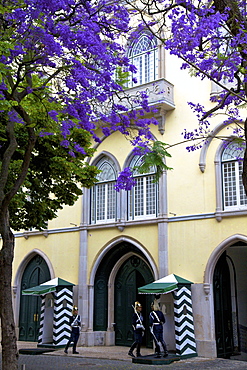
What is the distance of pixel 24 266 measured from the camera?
906 inches

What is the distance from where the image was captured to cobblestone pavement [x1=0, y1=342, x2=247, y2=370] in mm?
13984

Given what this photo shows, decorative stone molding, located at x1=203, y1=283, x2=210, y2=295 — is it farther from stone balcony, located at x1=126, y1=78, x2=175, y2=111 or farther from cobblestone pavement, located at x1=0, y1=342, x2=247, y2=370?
stone balcony, located at x1=126, y1=78, x2=175, y2=111

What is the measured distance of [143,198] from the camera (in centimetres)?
1934

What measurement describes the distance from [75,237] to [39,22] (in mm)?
13403

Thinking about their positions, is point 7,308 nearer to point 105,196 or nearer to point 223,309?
point 223,309

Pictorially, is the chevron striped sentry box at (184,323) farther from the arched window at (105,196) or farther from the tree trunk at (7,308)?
the tree trunk at (7,308)

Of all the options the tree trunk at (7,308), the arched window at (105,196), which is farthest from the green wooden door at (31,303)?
the tree trunk at (7,308)

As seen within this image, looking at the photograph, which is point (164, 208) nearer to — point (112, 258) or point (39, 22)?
point (112, 258)

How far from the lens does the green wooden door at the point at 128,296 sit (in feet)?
64.0

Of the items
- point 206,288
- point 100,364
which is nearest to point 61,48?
point 100,364

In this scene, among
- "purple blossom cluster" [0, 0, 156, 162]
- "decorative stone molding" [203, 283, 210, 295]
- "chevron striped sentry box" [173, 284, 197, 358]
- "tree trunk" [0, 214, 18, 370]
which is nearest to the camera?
"purple blossom cluster" [0, 0, 156, 162]

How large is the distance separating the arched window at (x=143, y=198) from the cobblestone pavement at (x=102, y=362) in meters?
5.04

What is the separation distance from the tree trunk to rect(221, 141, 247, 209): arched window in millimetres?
9297

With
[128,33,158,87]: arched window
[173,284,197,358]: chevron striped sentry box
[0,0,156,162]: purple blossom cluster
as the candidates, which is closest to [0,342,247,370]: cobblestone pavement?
[173,284,197,358]: chevron striped sentry box
